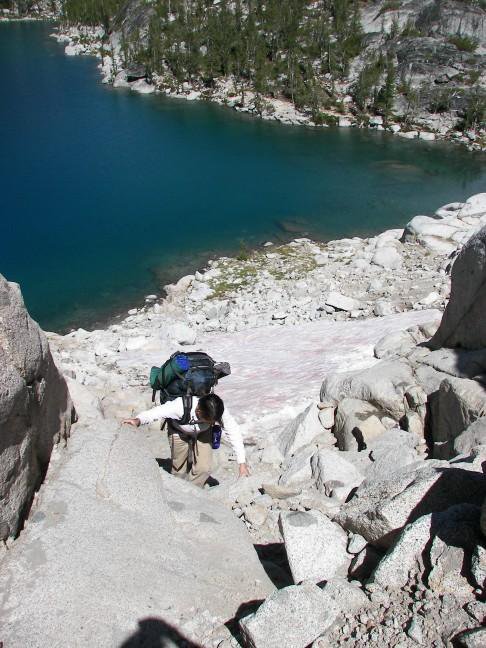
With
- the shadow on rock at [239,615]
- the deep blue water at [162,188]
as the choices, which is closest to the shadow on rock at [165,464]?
the shadow on rock at [239,615]

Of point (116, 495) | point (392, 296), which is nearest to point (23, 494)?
point (116, 495)

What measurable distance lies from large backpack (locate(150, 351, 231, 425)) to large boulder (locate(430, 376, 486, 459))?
261 cm

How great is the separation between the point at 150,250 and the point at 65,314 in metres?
5.25

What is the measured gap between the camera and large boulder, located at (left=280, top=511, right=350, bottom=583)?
12.9 feet

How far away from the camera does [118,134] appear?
37.4m

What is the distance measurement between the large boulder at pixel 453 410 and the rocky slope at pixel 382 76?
3626 cm

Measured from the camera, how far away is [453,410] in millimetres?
6422

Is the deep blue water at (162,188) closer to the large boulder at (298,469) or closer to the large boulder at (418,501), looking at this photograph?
the large boulder at (298,469)

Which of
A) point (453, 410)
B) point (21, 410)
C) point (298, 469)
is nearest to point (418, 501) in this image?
point (298, 469)

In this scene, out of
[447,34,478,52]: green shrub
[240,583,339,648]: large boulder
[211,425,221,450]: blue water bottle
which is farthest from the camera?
[447,34,478,52]: green shrub

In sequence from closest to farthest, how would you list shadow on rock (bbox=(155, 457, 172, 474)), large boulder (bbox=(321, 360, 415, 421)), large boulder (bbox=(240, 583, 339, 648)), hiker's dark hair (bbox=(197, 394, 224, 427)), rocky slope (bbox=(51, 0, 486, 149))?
large boulder (bbox=(240, 583, 339, 648)) < hiker's dark hair (bbox=(197, 394, 224, 427)) < shadow on rock (bbox=(155, 457, 172, 474)) < large boulder (bbox=(321, 360, 415, 421)) < rocky slope (bbox=(51, 0, 486, 149))

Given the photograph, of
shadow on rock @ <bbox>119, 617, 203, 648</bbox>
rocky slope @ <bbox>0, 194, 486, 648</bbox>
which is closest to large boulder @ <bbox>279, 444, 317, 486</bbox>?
rocky slope @ <bbox>0, 194, 486, 648</bbox>

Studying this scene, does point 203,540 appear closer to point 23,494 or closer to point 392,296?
point 23,494

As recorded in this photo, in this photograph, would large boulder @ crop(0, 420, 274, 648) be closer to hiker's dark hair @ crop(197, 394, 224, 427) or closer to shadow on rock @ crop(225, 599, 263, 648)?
shadow on rock @ crop(225, 599, 263, 648)
